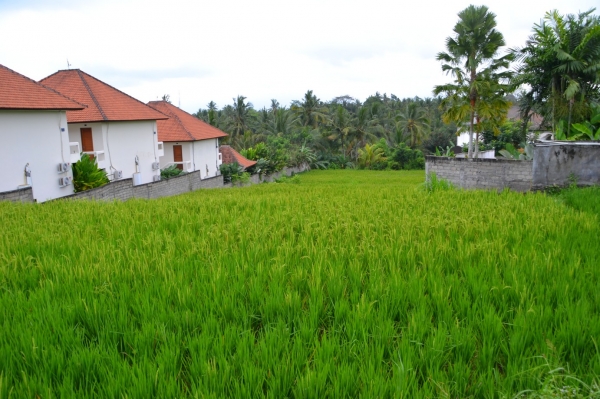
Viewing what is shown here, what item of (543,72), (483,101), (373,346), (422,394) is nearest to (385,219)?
(373,346)

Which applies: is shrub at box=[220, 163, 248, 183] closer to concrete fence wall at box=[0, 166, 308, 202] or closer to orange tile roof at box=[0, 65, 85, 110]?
concrete fence wall at box=[0, 166, 308, 202]

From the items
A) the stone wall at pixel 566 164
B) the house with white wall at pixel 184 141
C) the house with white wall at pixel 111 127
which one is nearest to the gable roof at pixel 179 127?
the house with white wall at pixel 184 141

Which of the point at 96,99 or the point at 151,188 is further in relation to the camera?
the point at 96,99

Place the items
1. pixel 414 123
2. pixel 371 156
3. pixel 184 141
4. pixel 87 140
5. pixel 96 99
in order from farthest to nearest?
pixel 414 123
pixel 371 156
pixel 184 141
pixel 96 99
pixel 87 140

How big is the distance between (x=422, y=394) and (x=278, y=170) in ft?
105

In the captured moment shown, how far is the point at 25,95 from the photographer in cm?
1405

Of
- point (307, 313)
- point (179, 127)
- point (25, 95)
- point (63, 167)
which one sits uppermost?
point (25, 95)

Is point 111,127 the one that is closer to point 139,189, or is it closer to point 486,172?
point 139,189

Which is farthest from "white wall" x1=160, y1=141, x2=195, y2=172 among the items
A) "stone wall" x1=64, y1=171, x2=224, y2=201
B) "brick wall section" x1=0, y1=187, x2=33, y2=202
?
"brick wall section" x1=0, y1=187, x2=33, y2=202

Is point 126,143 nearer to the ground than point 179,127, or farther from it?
nearer to the ground

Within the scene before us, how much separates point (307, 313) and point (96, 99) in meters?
19.9

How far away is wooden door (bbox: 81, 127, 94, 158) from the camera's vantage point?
1936cm

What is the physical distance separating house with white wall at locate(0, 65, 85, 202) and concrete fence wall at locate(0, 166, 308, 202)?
179 centimetres

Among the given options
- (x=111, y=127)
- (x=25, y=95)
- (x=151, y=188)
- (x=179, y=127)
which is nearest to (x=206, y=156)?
(x=179, y=127)
